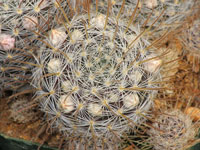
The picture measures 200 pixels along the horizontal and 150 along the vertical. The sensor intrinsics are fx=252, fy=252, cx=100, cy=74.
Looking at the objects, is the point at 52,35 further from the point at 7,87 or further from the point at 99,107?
the point at 7,87

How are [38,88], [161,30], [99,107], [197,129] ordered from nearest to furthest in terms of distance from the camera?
[99,107], [38,88], [197,129], [161,30]

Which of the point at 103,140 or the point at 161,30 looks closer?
the point at 103,140

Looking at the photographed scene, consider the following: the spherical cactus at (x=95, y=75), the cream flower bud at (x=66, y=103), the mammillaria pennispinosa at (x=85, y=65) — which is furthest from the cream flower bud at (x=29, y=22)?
the cream flower bud at (x=66, y=103)

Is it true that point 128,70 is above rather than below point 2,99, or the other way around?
above

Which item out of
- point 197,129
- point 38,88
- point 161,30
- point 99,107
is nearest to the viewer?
point 99,107

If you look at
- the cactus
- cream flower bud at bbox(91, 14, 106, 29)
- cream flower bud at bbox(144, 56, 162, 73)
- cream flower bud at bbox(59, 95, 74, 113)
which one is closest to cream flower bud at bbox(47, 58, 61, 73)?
cream flower bud at bbox(59, 95, 74, 113)

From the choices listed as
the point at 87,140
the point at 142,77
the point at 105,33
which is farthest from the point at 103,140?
the point at 105,33

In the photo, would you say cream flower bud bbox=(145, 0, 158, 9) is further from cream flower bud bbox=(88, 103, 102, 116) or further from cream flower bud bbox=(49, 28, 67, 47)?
cream flower bud bbox=(88, 103, 102, 116)

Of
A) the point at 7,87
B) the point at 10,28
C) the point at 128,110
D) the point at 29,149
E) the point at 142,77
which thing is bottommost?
the point at 29,149
